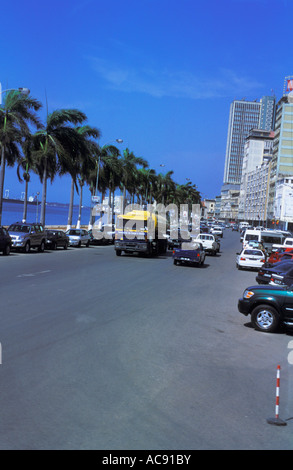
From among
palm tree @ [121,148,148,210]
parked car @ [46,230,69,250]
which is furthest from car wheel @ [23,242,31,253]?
palm tree @ [121,148,148,210]

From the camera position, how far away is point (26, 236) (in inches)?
1232

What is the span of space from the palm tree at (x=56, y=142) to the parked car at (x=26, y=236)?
10208mm

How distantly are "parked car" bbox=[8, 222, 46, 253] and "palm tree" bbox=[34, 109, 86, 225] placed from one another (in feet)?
33.5

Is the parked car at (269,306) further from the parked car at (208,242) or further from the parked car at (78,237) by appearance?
the parked car at (78,237)

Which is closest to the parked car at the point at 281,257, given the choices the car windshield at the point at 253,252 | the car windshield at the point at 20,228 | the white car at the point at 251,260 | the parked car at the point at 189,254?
the white car at the point at 251,260

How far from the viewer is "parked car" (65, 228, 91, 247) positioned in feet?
137

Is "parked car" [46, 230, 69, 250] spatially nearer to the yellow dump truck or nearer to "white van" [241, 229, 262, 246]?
the yellow dump truck

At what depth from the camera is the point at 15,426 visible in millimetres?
5129

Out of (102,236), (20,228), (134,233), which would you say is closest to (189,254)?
(134,233)

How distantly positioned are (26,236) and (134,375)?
25.3m

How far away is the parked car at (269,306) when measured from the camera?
11352 mm

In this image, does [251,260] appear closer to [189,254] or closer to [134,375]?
[189,254]
